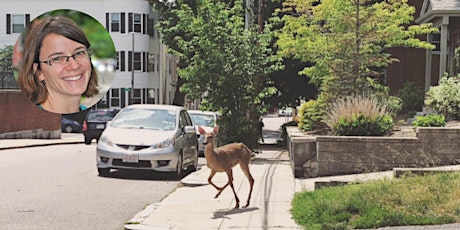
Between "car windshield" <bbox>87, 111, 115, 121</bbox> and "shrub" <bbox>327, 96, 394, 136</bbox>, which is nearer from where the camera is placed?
"shrub" <bbox>327, 96, 394, 136</bbox>

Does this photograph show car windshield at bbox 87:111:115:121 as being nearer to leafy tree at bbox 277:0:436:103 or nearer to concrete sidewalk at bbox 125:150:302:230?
leafy tree at bbox 277:0:436:103

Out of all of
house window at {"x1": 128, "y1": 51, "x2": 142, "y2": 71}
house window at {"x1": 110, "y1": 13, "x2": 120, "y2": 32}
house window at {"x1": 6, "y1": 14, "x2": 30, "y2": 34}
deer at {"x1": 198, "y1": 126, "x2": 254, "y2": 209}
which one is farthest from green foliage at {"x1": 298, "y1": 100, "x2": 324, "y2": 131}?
house window at {"x1": 128, "y1": 51, "x2": 142, "y2": 71}

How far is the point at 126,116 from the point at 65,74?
1087 cm

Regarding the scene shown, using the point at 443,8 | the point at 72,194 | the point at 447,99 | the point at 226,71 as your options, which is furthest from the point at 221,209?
the point at 443,8

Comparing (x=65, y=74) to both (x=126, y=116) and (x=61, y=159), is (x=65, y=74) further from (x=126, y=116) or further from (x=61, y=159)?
(x=61, y=159)

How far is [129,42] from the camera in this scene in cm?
4888

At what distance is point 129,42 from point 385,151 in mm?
37799

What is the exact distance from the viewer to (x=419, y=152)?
1280 centimetres

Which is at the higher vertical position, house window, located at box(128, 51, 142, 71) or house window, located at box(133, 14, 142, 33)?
house window, located at box(133, 14, 142, 33)

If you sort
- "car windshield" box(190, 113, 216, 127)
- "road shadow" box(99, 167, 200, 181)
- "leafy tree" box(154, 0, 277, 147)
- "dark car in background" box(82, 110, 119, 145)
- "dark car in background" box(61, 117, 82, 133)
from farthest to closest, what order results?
1. "dark car in background" box(61, 117, 82, 133)
2. "dark car in background" box(82, 110, 119, 145)
3. "car windshield" box(190, 113, 216, 127)
4. "leafy tree" box(154, 0, 277, 147)
5. "road shadow" box(99, 167, 200, 181)

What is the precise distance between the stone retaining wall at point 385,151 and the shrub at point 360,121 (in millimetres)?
944

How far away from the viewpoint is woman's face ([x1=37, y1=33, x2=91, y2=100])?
189 inches

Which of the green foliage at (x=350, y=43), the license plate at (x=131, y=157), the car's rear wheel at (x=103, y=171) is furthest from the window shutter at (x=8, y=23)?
the license plate at (x=131, y=157)

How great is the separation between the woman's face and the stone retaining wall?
338 inches
